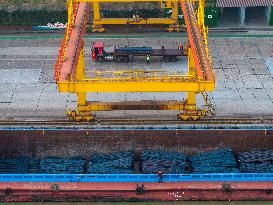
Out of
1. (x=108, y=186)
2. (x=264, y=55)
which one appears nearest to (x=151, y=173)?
(x=108, y=186)

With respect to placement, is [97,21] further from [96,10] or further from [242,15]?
[242,15]

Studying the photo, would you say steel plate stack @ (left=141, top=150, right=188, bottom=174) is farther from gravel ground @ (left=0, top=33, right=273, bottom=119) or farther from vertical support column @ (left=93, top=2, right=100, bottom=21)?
vertical support column @ (left=93, top=2, right=100, bottom=21)

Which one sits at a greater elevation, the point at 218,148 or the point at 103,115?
the point at 103,115

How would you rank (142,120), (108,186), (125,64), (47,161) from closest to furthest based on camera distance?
(108,186) < (47,161) < (142,120) < (125,64)

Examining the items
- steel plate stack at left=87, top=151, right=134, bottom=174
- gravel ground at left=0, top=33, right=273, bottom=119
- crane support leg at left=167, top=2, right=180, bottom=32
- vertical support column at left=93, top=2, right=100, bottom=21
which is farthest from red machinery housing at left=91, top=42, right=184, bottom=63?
steel plate stack at left=87, top=151, right=134, bottom=174

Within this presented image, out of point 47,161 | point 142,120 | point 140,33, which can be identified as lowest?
point 47,161

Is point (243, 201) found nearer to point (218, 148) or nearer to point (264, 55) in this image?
point (218, 148)
